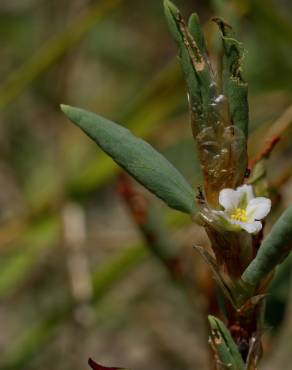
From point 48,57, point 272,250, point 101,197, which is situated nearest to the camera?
point 272,250

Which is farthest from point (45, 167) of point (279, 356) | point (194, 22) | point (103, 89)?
point (194, 22)

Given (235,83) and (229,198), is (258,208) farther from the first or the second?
(235,83)

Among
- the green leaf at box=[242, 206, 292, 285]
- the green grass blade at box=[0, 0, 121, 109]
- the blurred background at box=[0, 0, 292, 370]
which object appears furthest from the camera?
the green grass blade at box=[0, 0, 121, 109]

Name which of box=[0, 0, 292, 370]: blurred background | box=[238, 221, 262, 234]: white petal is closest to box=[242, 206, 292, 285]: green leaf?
box=[238, 221, 262, 234]: white petal

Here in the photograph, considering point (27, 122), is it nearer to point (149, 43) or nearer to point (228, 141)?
point (149, 43)

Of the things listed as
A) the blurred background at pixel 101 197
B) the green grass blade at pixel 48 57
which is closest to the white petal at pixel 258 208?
Answer: the blurred background at pixel 101 197

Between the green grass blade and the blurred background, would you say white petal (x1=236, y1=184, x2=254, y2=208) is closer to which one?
the blurred background

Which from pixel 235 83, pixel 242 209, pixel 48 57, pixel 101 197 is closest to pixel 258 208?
pixel 242 209

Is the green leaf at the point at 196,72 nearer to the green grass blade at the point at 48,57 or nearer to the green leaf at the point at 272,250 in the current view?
the green leaf at the point at 272,250
